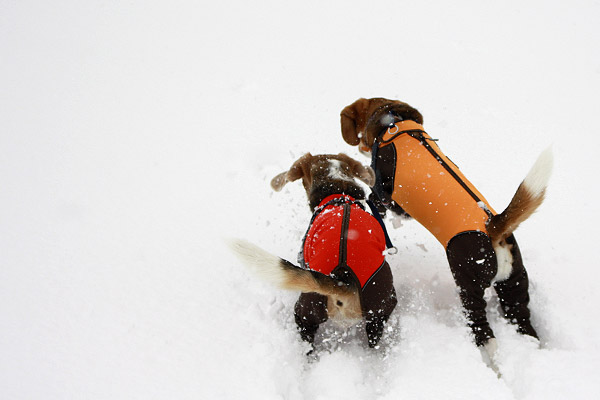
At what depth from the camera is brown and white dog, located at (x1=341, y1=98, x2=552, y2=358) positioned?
2035 mm

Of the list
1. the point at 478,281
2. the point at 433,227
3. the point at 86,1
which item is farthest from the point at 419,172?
the point at 86,1

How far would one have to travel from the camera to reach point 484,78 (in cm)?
480

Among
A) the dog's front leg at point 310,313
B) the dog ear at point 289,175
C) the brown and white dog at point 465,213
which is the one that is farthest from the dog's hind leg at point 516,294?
the dog ear at point 289,175

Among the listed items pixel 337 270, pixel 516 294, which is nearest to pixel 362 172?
pixel 337 270

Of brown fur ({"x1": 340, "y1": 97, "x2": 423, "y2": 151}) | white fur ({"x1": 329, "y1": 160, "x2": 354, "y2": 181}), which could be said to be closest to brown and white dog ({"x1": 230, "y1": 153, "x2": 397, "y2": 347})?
white fur ({"x1": 329, "y1": 160, "x2": 354, "y2": 181})

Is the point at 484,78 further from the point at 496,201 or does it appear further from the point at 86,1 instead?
the point at 86,1

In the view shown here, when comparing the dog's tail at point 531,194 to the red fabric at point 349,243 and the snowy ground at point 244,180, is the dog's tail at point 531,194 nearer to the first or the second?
the red fabric at point 349,243

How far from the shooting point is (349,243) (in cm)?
205

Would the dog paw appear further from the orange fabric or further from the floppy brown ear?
the floppy brown ear

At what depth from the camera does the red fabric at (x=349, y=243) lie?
2.01m

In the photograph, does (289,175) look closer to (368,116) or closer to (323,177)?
(323,177)

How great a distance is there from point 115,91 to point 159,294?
136 inches

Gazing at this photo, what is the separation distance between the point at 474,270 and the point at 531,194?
0.52 m

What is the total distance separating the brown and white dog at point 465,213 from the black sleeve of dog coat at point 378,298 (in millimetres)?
442
